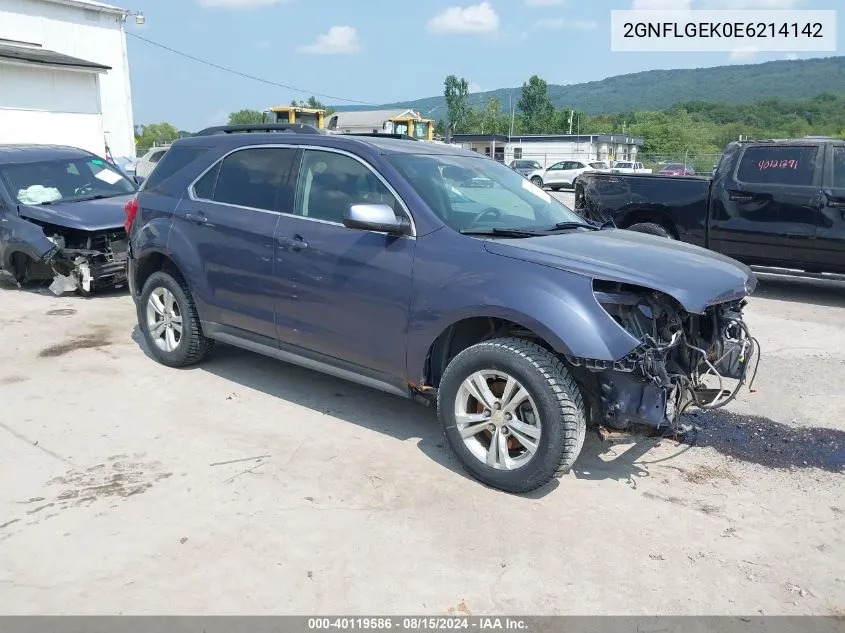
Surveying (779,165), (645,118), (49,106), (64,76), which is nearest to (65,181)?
(779,165)

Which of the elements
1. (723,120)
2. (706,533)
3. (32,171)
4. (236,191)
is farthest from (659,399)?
(723,120)

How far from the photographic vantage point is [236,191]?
526 cm

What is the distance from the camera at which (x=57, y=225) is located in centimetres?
838

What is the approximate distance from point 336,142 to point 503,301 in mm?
1799

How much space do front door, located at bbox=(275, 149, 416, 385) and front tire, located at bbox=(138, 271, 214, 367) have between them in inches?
42.9

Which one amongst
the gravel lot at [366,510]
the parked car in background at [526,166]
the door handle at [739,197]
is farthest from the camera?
the parked car in background at [526,166]

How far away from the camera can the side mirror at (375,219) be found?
4102mm

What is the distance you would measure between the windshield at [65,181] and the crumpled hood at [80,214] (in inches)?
11.8

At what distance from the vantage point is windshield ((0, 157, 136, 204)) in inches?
353

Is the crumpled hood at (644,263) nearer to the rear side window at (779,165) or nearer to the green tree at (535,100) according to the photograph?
the rear side window at (779,165)

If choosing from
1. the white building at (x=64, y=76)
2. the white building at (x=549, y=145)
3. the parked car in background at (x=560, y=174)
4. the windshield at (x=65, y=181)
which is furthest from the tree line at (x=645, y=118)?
A: the windshield at (x=65, y=181)

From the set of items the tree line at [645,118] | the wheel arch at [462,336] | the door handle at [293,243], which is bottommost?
the wheel arch at [462,336]

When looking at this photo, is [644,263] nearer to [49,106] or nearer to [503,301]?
[503,301]

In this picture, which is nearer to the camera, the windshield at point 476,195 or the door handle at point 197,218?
the windshield at point 476,195
